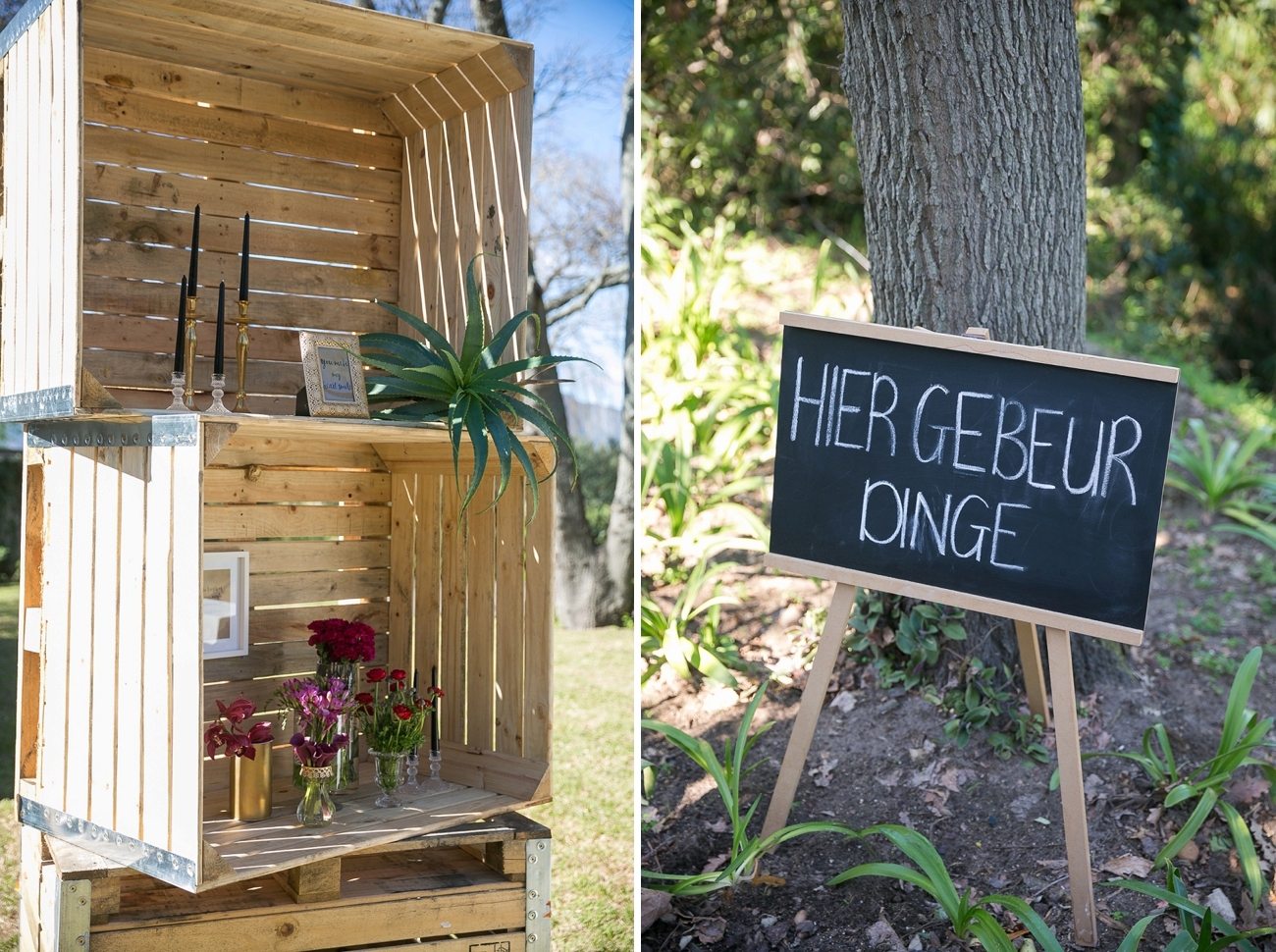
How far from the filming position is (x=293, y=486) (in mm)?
2746

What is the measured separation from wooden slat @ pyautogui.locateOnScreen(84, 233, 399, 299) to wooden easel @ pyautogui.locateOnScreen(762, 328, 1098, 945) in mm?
1524

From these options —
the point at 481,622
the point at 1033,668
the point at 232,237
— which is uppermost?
the point at 232,237

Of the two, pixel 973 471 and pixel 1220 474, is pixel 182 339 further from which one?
pixel 1220 474

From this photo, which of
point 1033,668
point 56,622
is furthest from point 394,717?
point 1033,668

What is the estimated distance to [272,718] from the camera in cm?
265

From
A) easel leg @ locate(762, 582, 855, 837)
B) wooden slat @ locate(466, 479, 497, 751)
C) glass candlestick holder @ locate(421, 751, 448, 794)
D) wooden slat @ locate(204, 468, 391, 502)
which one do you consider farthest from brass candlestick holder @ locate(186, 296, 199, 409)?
easel leg @ locate(762, 582, 855, 837)

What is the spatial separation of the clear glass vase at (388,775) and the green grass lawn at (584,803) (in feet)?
3.12

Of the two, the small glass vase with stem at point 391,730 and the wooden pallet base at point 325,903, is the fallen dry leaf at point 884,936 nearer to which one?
the wooden pallet base at point 325,903

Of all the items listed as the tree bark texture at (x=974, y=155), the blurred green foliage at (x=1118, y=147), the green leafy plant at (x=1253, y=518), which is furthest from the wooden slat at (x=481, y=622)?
the blurred green foliage at (x=1118, y=147)

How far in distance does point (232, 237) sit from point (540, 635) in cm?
130

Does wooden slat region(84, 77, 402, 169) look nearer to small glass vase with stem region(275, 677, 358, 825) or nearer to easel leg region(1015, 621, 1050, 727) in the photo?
small glass vase with stem region(275, 677, 358, 825)

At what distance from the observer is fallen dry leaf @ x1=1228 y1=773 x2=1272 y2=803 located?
9.29 feet

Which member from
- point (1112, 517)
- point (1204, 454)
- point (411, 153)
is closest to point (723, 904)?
point (1112, 517)

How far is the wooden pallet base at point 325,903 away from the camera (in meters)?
2.10
